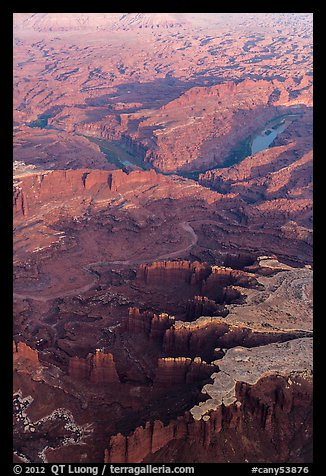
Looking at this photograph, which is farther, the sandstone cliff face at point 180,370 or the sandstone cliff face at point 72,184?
the sandstone cliff face at point 72,184

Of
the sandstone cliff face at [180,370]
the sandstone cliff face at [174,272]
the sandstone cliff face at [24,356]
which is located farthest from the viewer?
the sandstone cliff face at [174,272]

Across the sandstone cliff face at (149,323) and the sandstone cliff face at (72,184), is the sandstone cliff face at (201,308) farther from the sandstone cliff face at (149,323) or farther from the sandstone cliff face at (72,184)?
the sandstone cliff face at (72,184)

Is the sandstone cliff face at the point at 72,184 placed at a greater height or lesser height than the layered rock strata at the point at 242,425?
greater

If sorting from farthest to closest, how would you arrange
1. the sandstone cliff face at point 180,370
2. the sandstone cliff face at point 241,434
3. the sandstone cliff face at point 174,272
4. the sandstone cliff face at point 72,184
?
the sandstone cliff face at point 72,184 < the sandstone cliff face at point 174,272 < the sandstone cliff face at point 180,370 < the sandstone cliff face at point 241,434

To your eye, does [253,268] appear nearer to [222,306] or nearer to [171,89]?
[222,306]

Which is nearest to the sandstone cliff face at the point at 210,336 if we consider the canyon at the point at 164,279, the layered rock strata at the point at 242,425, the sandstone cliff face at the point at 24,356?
the canyon at the point at 164,279

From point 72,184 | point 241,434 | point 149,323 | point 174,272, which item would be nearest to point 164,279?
point 174,272

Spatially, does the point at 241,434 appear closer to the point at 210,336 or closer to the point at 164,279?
the point at 210,336
